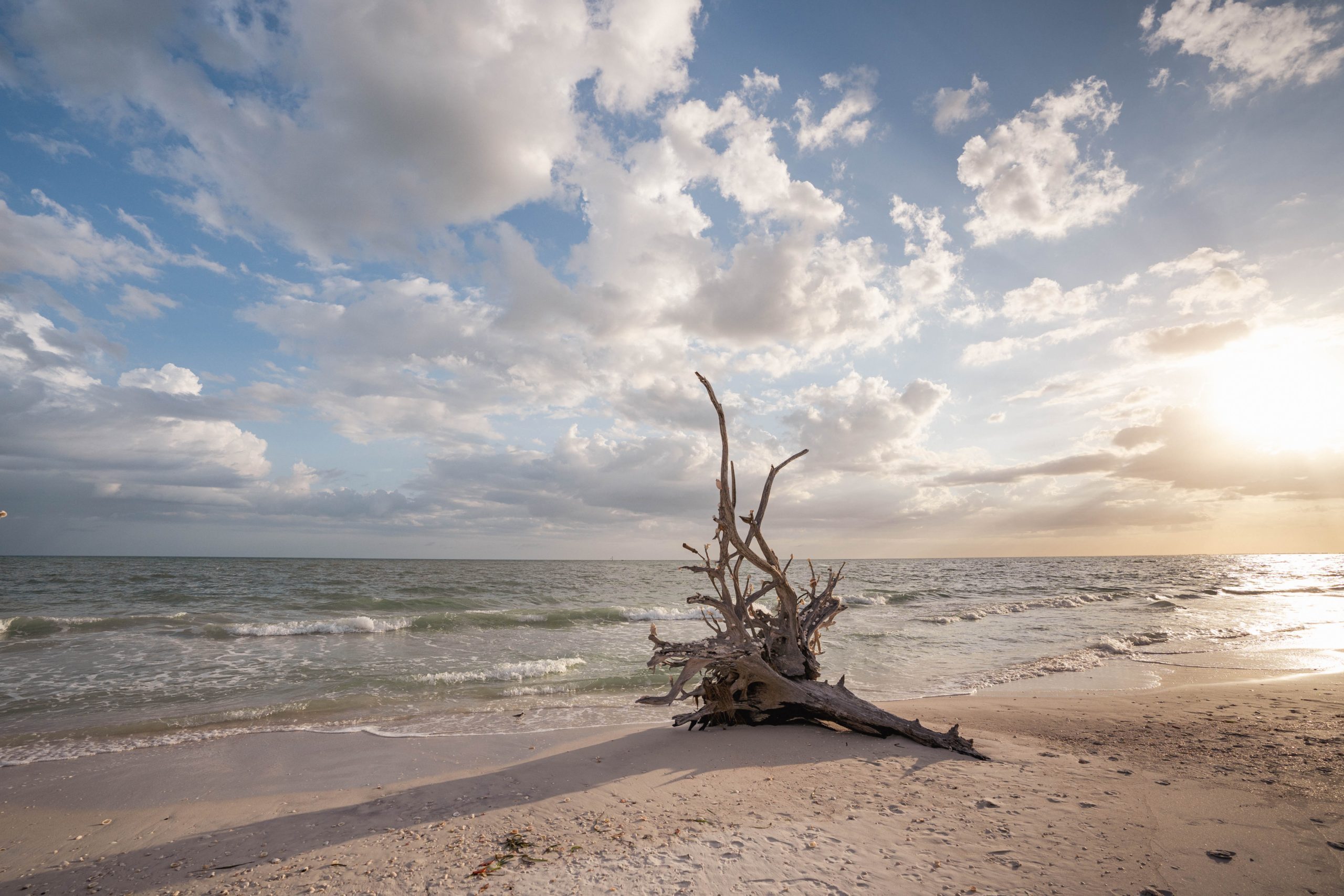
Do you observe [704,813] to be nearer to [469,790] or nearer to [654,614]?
[469,790]

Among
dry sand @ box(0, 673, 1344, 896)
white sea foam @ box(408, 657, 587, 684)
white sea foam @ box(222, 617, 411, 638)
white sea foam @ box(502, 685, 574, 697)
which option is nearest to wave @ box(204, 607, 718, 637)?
white sea foam @ box(222, 617, 411, 638)

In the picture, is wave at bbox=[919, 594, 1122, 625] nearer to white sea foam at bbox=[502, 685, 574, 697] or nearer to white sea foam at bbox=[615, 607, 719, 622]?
white sea foam at bbox=[615, 607, 719, 622]

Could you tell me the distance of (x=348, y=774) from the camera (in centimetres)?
636

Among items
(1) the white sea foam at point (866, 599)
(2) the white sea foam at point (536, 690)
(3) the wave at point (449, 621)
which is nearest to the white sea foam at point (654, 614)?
(3) the wave at point (449, 621)

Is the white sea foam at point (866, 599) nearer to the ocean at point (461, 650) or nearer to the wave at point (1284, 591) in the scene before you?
the ocean at point (461, 650)

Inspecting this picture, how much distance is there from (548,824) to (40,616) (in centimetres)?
2399

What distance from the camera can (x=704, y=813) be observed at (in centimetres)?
485

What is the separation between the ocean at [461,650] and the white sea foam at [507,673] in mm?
58

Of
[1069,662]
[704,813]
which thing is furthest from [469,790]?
[1069,662]

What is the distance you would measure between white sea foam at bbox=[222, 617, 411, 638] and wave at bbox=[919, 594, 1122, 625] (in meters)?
20.0

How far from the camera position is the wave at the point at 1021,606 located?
23.5m

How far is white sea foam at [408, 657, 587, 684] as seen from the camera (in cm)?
1166

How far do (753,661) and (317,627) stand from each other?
16659 millimetres

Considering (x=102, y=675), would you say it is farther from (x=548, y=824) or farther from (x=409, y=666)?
(x=548, y=824)
